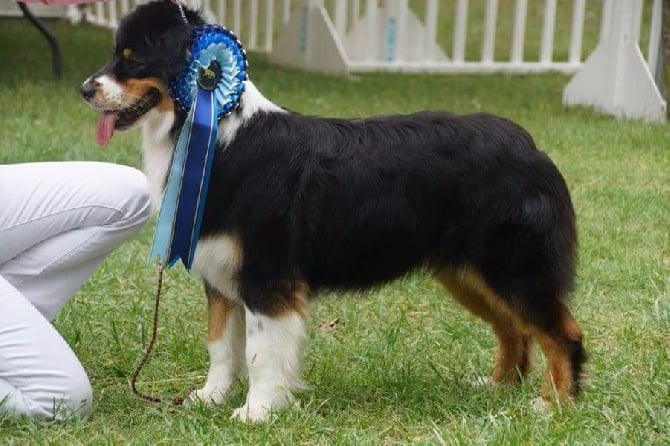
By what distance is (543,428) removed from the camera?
3369 mm

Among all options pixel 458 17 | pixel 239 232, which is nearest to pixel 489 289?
pixel 239 232

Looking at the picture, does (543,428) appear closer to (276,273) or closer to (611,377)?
(611,377)

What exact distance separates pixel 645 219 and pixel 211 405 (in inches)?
131

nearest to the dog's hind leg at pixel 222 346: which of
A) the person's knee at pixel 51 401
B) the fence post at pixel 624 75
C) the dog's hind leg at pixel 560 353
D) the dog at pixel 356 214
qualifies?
the dog at pixel 356 214

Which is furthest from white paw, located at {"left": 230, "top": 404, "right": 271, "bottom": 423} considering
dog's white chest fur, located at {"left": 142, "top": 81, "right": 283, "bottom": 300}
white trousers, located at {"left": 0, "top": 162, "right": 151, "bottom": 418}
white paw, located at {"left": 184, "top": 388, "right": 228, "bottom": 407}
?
white trousers, located at {"left": 0, "top": 162, "right": 151, "bottom": 418}

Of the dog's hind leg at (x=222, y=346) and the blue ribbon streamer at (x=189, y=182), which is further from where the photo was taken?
the dog's hind leg at (x=222, y=346)

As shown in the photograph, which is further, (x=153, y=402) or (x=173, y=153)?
(x=153, y=402)

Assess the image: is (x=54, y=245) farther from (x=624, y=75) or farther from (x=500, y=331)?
(x=624, y=75)

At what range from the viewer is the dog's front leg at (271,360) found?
3557 millimetres

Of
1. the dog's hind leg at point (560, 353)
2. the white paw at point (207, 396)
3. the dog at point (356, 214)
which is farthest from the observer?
the white paw at point (207, 396)

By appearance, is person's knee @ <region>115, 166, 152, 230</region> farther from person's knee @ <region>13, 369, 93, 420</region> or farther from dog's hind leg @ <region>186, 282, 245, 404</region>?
person's knee @ <region>13, 369, 93, 420</region>

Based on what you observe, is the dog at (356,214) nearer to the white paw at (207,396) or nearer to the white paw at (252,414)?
the white paw at (252,414)

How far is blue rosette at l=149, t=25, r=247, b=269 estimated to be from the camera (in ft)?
11.3

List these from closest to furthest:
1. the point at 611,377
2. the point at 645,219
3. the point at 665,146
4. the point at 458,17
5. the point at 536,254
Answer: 1. the point at 536,254
2. the point at 611,377
3. the point at 645,219
4. the point at 665,146
5. the point at 458,17
